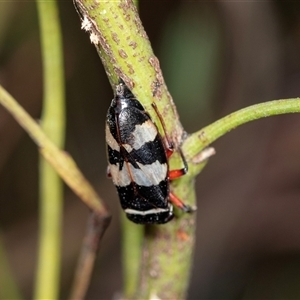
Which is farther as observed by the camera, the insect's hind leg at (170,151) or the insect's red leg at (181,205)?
the insect's red leg at (181,205)

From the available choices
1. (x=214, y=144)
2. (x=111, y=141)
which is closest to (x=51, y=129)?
(x=111, y=141)

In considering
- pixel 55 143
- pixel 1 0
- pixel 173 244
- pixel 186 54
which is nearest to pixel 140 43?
pixel 55 143

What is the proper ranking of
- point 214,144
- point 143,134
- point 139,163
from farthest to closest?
point 214,144 < point 139,163 < point 143,134

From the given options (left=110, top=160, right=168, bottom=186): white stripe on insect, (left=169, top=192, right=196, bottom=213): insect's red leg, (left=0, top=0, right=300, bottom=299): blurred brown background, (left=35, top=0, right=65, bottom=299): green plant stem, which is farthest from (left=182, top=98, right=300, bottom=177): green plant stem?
(left=0, top=0, right=300, bottom=299): blurred brown background

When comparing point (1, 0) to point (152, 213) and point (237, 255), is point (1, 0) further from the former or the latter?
point (237, 255)

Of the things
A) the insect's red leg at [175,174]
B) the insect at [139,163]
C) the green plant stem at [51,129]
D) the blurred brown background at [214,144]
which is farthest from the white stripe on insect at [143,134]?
the blurred brown background at [214,144]

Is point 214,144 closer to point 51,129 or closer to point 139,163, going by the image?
point 139,163

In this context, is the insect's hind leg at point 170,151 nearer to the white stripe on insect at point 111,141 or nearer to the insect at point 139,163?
the insect at point 139,163
